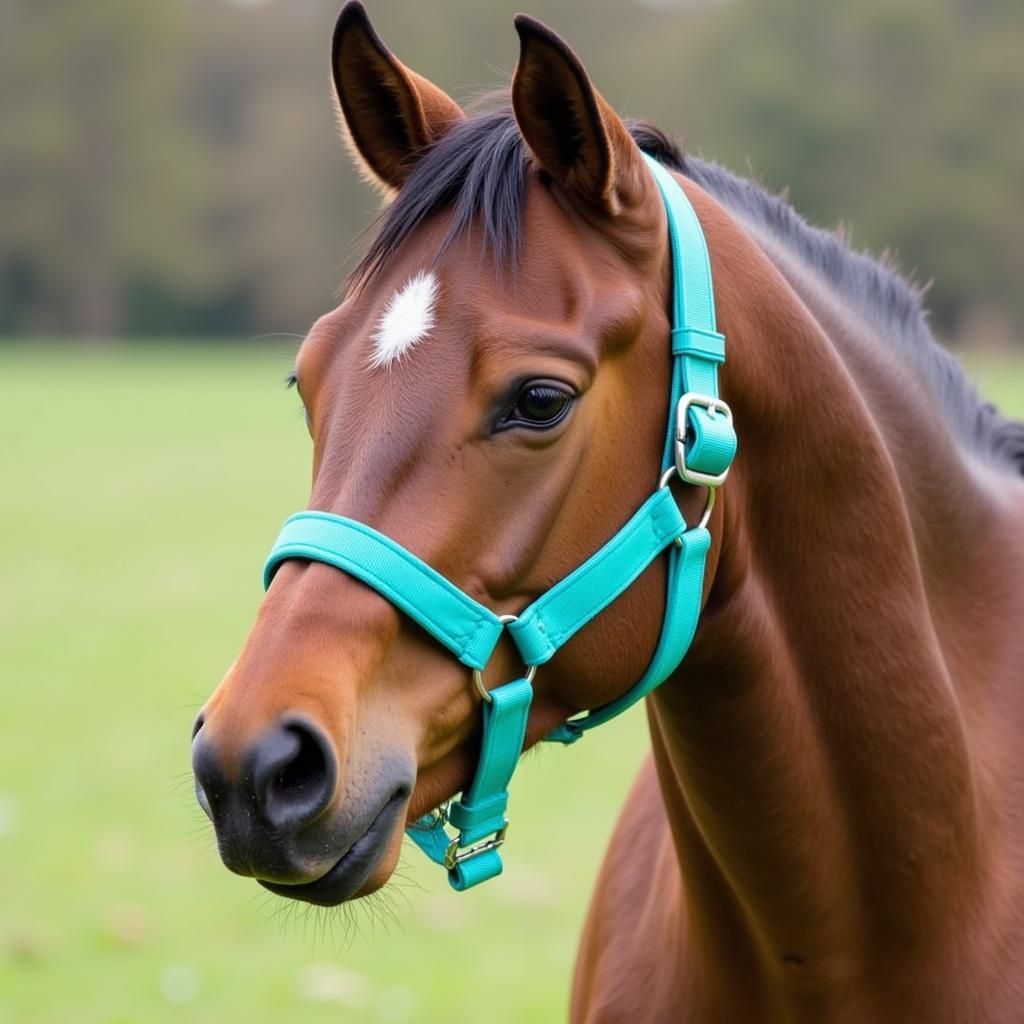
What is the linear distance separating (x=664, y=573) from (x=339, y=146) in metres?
51.4

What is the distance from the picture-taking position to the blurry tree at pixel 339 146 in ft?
158

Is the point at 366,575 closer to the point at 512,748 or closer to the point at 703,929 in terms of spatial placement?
the point at 512,748

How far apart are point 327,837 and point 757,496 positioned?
3.06 ft

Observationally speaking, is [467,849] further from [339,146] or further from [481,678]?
[339,146]

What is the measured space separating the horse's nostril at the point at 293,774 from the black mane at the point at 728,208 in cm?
77

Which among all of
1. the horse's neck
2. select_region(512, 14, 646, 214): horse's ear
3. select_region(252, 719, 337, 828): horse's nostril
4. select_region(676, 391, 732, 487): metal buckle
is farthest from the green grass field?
select_region(512, 14, 646, 214): horse's ear

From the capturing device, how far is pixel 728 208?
2508mm

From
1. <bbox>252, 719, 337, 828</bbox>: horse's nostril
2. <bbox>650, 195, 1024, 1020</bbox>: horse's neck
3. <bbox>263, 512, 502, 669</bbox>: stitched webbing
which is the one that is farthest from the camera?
<bbox>650, 195, 1024, 1020</bbox>: horse's neck

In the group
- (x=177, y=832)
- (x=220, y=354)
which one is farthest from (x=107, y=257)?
(x=177, y=832)

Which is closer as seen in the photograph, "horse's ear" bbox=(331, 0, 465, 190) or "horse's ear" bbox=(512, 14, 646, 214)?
"horse's ear" bbox=(512, 14, 646, 214)

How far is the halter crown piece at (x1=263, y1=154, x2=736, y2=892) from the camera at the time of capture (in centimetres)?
196

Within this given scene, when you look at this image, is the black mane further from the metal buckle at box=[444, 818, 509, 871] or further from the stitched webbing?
the metal buckle at box=[444, 818, 509, 871]

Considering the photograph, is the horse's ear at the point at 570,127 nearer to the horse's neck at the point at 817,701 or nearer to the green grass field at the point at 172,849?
the horse's neck at the point at 817,701

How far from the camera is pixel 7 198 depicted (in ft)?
163
